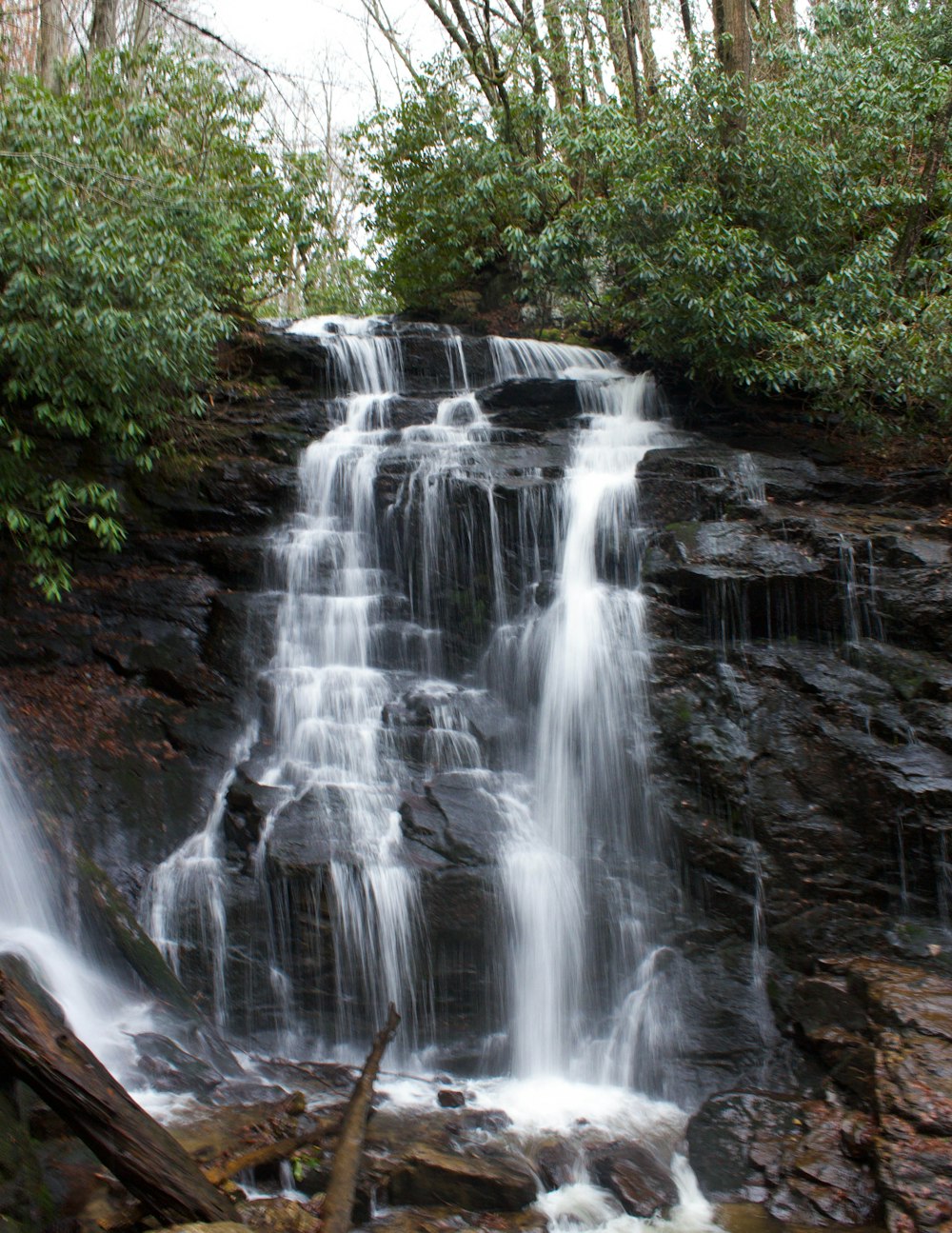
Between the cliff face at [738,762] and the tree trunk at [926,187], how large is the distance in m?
4.57

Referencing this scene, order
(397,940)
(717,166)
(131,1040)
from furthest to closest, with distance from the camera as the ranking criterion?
1. (717,166)
2. (397,940)
3. (131,1040)

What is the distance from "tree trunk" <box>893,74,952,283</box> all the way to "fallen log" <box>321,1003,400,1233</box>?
38.1 feet

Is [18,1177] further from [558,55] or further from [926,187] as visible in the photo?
[558,55]

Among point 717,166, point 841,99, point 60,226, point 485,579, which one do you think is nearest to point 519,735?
point 485,579

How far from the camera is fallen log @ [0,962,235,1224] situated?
386 cm

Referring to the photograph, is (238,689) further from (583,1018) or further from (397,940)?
(583,1018)

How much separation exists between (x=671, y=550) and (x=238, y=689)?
4438mm

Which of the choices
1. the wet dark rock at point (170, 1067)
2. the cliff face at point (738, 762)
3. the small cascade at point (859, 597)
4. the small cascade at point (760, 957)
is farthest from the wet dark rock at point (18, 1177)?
the small cascade at point (859, 597)

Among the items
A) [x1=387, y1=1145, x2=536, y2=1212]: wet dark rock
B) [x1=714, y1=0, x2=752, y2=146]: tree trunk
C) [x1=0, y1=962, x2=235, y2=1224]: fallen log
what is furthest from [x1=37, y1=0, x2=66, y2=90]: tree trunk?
[x1=387, y1=1145, x2=536, y2=1212]: wet dark rock

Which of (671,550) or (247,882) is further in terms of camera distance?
(671,550)

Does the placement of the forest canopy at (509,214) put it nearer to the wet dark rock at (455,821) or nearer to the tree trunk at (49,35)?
the tree trunk at (49,35)

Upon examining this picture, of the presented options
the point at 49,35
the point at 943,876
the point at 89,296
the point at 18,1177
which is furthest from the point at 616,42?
the point at 18,1177

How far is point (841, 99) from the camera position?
11664 mm

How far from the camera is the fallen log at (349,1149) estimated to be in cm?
460
